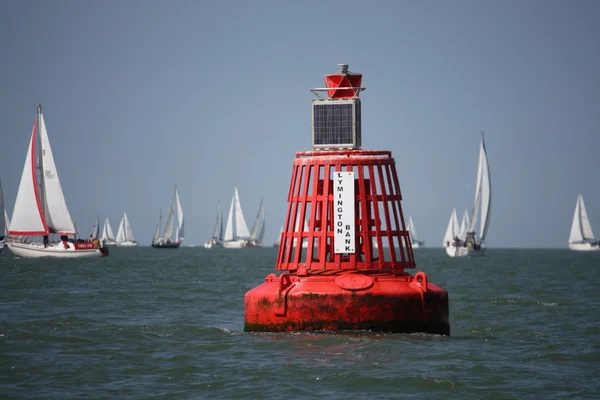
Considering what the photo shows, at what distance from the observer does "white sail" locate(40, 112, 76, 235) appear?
103875 mm

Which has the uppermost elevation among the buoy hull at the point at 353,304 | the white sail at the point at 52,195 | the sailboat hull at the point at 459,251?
the white sail at the point at 52,195

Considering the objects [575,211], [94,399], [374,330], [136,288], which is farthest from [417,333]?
[575,211]

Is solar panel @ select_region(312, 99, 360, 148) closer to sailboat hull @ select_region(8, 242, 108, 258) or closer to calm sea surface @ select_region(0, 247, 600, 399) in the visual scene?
calm sea surface @ select_region(0, 247, 600, 399)

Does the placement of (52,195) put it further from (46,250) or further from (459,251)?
(459,251)

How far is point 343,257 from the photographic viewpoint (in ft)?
A: 91.9

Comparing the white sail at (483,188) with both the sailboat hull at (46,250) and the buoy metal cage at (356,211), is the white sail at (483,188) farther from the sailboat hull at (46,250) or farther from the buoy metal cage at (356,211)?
the buoy metal cage at (356,211)

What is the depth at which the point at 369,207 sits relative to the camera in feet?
91.4

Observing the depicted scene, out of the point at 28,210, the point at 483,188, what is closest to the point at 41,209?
the point at 28,210

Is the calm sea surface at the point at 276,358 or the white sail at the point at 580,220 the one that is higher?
the white sail at the point at 580,220

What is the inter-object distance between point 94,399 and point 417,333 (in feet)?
32.6

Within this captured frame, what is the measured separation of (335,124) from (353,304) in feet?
17.2

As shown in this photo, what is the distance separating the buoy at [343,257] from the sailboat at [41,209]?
76653mm

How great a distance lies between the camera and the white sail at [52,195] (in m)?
104

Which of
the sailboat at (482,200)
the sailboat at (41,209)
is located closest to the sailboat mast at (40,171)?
the sailboat at (41,209)
